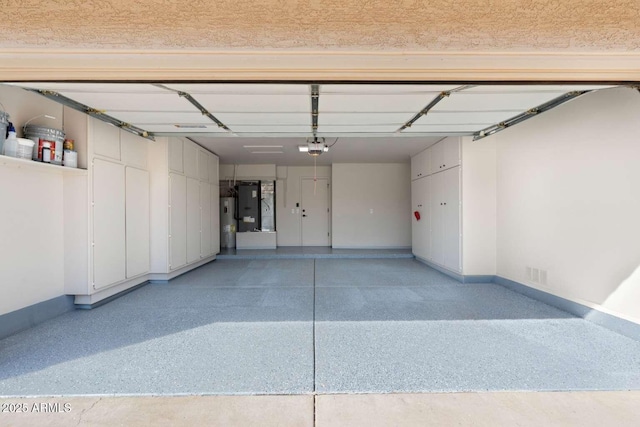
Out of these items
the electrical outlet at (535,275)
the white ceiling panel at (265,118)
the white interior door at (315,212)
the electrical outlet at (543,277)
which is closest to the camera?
the white ceiling panel at (265,118)

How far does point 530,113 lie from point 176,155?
4.79m

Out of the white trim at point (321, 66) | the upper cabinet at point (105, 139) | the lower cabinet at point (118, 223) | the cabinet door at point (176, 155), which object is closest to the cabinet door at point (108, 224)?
the lower cabinet at point (118, 223)

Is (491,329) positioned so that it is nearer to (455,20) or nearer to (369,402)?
(369,402)

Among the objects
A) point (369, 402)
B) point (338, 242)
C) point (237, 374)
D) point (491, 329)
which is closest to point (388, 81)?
point (369, 402)

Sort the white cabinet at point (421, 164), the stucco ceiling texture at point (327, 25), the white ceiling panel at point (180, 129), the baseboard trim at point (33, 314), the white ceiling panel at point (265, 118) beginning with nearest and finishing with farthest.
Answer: the stucco ceiling texture at point (327, 25) → the baseboard trim at point (33, 314) → the white ceiling panel at point (265, 118) → the white ceiling panel at point (180, 129) → the white cabinet at point (421, 164)

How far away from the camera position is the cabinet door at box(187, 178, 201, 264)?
16.8 ft

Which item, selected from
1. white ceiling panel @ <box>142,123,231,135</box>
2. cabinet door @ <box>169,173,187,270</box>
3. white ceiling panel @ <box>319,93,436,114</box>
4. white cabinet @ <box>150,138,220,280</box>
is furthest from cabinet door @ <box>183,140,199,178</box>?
white ceiling panel @ <box>319,93,436,114</box>

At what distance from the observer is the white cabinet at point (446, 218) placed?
459 centimetres

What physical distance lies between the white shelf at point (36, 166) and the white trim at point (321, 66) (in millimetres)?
1053

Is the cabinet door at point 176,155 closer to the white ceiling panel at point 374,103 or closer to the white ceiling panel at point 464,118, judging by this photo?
the white ceiling panel at point 374,103

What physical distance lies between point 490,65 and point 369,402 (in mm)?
2149

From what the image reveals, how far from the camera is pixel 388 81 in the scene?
1.89 metres

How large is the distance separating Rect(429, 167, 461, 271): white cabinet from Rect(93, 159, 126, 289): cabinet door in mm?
4704

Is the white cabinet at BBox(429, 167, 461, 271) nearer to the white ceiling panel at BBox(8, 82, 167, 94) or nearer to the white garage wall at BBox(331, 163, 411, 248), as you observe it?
the white garage wall at BBox(331, 163, 411, 248)
